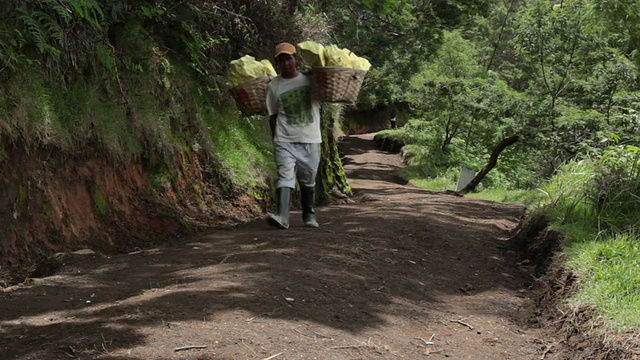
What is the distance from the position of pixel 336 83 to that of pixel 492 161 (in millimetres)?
11718

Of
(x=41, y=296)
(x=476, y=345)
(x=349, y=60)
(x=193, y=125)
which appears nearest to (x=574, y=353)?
(x=476, y=345)

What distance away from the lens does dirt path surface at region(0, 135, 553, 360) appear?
3.25 m

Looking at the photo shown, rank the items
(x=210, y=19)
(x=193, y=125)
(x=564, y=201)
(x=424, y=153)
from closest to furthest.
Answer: (x=564, y=201), (x=193, y=125), (x=210, y=19), (x=424, y=153)

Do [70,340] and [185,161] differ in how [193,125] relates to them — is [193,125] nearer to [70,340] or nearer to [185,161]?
[185,161]

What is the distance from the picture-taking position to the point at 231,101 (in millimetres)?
9438

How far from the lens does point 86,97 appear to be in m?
6.24

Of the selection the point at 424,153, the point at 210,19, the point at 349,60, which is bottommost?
the point at 424,153

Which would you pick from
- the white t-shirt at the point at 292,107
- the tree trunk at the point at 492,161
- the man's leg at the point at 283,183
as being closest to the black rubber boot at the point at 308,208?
the man's leg at the point at 283,183

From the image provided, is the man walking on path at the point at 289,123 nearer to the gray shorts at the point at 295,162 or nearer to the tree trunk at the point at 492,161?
the gray shorts at the point at 295,162

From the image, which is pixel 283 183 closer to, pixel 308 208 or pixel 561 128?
pixel 308 208

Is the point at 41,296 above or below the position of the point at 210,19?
below

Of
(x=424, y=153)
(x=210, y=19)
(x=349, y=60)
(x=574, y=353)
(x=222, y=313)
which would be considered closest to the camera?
(x=222, y=313)

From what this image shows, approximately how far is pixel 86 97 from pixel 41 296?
8.67 ft

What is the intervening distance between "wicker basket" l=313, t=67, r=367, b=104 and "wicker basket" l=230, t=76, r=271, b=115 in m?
0.62
